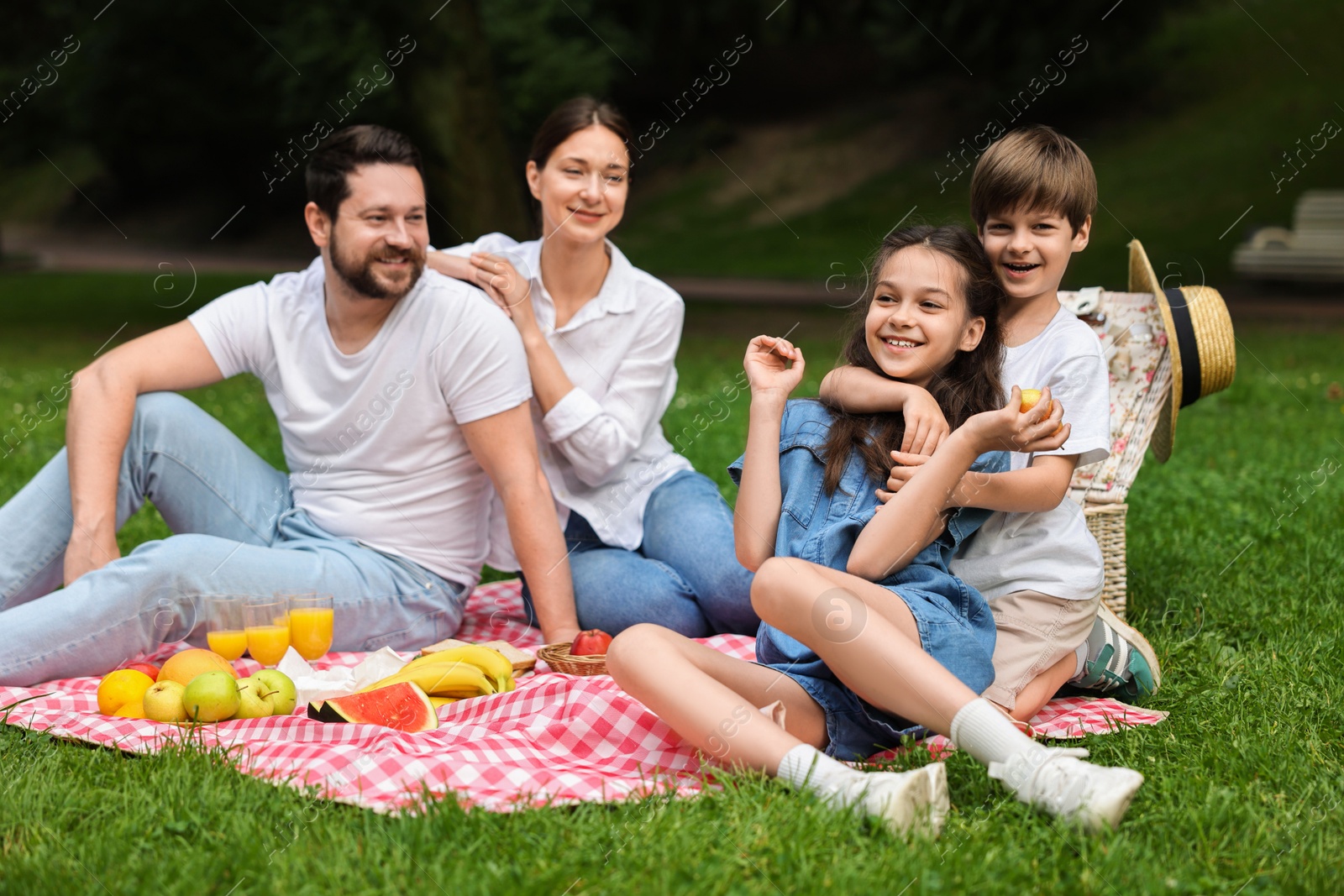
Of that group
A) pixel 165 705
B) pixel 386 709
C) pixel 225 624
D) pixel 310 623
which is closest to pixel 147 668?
pixel 225 624

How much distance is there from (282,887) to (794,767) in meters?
1.00

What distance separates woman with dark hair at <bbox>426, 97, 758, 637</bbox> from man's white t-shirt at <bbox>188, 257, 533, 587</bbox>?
0.18 metres

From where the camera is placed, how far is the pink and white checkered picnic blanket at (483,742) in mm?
2545

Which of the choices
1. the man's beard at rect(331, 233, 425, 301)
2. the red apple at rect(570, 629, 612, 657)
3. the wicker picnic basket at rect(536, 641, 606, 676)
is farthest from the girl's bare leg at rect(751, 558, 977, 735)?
the man's beard at rect(331, 233, 425, 301)

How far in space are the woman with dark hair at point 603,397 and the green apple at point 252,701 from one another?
102cm

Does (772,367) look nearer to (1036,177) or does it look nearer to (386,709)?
(1036,177)

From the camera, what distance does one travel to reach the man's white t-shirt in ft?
12.1

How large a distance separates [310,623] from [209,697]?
19.0 inches

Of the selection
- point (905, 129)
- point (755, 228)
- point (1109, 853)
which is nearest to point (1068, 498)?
point (1109, 853)

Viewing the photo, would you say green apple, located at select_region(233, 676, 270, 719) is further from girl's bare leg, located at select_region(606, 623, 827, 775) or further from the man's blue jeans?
girl's bare leg, located at select_region(606, 623, 827, 775)

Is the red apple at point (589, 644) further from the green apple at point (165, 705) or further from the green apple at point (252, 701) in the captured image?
the green apple at point (165, 705)

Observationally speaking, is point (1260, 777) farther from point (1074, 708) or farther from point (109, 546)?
point (109, 546)

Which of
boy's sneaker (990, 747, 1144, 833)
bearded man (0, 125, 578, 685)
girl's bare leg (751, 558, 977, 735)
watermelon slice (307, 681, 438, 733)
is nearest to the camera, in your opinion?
boy's sneaker (990, 747, 1144, 833)

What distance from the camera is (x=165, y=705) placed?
3039 millimetres
